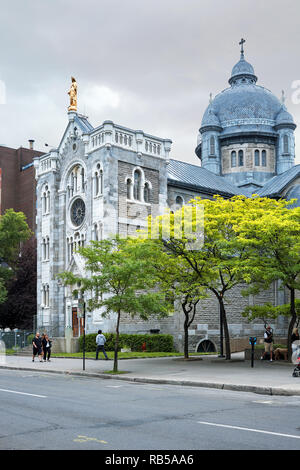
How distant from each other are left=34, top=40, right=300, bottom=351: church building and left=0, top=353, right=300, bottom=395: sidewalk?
478 inches

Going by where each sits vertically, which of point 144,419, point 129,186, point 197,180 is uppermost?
point 197,180

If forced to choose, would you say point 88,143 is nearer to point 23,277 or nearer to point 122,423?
point 23,277

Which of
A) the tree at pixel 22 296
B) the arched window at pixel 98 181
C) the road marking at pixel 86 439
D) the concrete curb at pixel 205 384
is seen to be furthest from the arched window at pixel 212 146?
the road marking at pixel 86 439

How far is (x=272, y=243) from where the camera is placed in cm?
2495

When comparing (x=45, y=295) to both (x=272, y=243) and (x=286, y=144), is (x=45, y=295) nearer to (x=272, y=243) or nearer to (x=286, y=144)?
(x=272, y=243)

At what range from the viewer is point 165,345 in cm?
3744

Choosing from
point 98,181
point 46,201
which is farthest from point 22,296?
point 98,181

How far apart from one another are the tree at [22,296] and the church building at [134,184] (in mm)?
5184

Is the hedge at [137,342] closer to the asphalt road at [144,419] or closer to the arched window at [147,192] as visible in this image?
the arched window at [147,192]

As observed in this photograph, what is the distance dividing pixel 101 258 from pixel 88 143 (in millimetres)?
20201

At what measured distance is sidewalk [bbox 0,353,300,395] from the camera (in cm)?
1662

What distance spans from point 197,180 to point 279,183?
9.52 metres

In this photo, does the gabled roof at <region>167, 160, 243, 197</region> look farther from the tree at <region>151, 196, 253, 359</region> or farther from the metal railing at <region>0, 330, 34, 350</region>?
the tree at <region>151, 196, 253, 359</region>

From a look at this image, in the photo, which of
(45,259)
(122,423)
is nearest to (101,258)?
(122,423)
